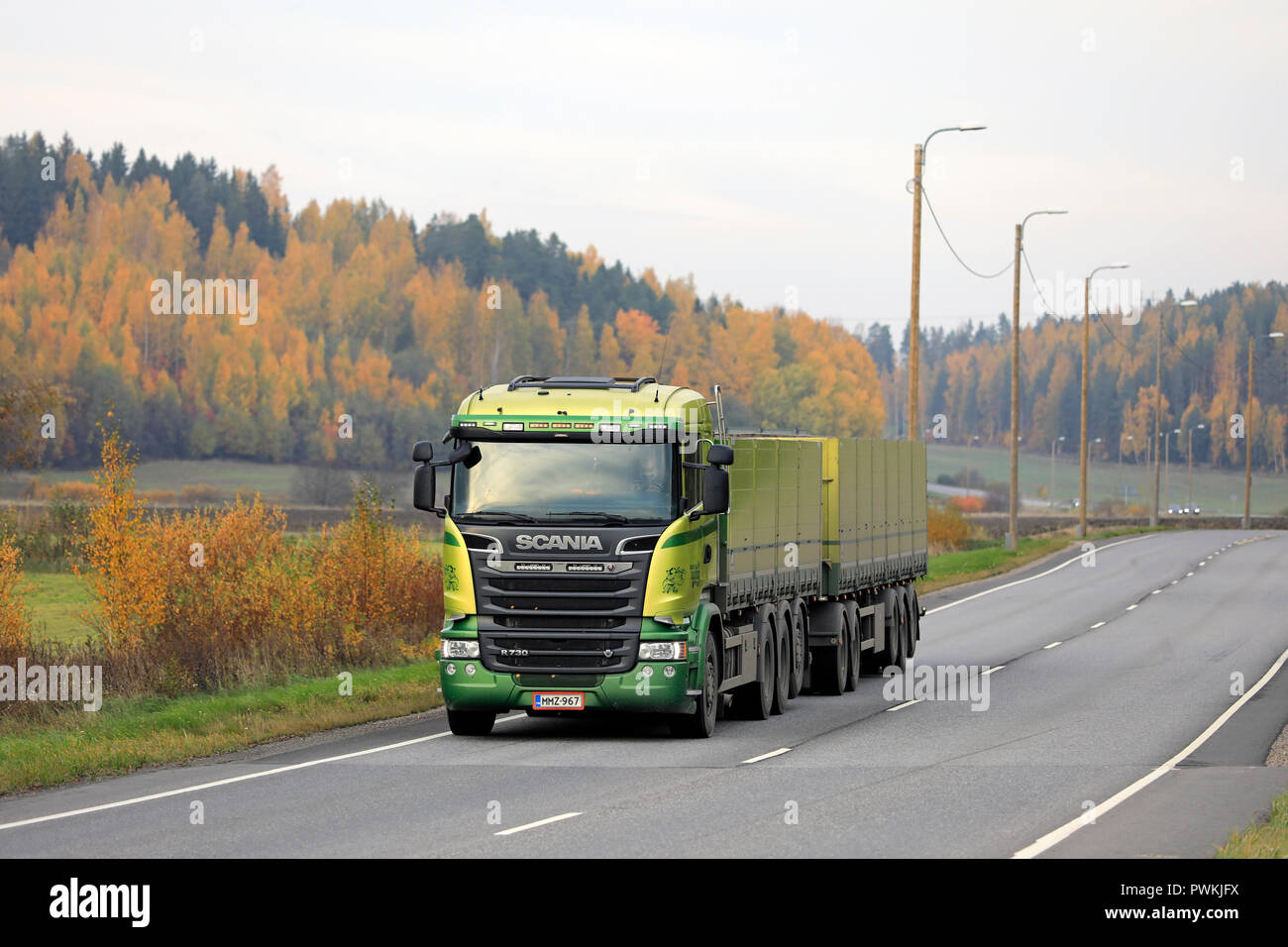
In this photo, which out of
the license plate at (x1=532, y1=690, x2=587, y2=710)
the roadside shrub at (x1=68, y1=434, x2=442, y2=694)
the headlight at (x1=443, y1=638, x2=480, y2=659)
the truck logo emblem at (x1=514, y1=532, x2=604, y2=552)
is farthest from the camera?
the roadside shrub at (x1=68, y1=434, x2=442, y2=694)

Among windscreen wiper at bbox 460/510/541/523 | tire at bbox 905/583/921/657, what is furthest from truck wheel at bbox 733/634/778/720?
tire at bbox 905/583/921/657

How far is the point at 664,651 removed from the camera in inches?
677

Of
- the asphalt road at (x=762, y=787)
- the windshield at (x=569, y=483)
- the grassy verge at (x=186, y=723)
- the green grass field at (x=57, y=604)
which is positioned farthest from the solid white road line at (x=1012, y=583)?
the windshield at (x=569, y=483)

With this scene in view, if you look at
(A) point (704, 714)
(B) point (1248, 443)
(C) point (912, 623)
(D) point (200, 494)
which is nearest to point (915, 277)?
(C) point (912, 623)

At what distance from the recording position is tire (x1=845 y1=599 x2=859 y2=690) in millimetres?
23641

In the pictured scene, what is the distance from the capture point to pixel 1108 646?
30.1m

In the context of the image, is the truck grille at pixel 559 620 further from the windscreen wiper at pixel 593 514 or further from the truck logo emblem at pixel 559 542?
the windscreen wiper at pixel 593 514

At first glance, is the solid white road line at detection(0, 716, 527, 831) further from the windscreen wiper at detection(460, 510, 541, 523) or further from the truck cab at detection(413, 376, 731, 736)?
the windscreen wiper at detection(460, 510, 541, 523)

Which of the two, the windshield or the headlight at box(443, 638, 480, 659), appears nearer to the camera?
the windshield

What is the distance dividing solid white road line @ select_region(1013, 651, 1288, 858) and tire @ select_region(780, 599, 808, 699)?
4.85 meters

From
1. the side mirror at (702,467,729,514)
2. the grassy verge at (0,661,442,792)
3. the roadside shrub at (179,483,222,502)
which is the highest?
the side mirror at (702,467,729,514)

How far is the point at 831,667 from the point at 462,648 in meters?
7.12

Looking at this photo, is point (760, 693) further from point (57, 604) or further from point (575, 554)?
point (57, 604)
